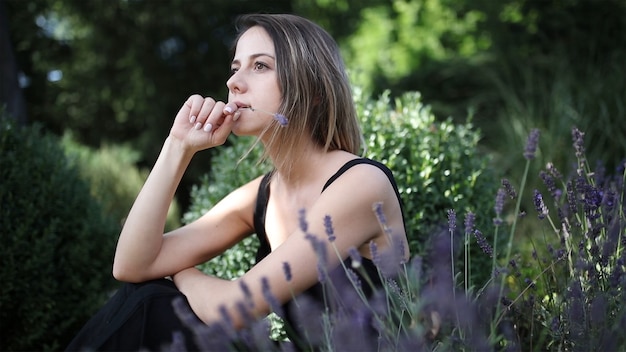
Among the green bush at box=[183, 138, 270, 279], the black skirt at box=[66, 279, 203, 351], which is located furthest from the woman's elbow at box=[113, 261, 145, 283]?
the green bush at box=[183, 138, 270, 279]

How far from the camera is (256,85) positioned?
234 cm

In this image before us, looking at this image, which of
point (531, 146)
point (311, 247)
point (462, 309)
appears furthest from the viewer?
point (311, 247)

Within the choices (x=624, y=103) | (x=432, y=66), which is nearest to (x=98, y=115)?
(x=432, y=66)

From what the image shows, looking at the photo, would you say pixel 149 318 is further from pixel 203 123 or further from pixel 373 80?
pixel 373 80

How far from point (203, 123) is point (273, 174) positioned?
14.8 inches

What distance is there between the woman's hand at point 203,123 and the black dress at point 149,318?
1.37 ft

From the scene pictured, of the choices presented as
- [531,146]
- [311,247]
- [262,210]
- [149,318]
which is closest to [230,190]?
[262,210]

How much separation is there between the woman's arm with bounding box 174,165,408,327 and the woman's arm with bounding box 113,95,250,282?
182 mm

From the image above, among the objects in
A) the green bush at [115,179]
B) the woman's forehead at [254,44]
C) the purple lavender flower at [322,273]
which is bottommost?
the green bush at [115,179]

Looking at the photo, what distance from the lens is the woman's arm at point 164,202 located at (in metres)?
2.32

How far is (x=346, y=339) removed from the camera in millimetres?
1215

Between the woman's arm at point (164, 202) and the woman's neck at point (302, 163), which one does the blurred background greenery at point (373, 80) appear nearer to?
the woman's neck at point (302, 163)

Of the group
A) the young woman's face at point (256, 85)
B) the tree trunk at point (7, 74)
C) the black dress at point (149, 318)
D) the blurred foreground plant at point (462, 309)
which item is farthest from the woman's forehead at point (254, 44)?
the tree trunk at point (7, 74)

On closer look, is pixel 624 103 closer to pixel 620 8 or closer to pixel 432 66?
pixel 620 8
